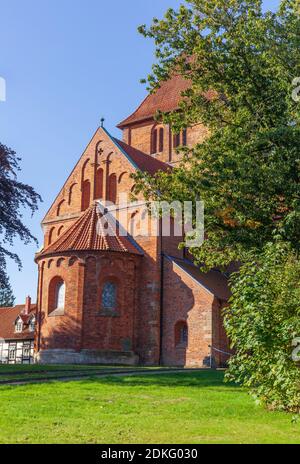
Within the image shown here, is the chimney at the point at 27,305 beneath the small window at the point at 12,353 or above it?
above

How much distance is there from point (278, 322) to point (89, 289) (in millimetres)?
18039

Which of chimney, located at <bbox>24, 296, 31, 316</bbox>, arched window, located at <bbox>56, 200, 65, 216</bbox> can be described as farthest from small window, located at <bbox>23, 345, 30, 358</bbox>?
arched window, located at <bbox>56, 200, 65, 216</bbox>

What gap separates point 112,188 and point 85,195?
82.8 inches

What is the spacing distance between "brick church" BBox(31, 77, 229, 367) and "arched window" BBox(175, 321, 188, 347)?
0.16 feet

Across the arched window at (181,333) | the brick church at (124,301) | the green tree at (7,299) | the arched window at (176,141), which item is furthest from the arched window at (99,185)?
the green tree at (7,299)

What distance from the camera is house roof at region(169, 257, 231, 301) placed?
91.6 feet

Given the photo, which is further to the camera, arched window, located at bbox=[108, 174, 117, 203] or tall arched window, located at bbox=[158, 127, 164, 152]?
tall arched window, located at bbox=[158, 127, 164, 152]

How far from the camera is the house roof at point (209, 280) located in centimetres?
2792

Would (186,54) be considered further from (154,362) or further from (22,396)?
(154,362)

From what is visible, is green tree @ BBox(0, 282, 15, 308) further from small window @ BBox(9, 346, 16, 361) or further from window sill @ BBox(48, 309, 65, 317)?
window sill @ BBox(48, 309, 65, 317)

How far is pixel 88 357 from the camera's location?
26359mm

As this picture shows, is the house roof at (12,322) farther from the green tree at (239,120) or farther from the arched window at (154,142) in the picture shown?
the green tree at (239,120)

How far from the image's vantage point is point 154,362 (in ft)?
91.0

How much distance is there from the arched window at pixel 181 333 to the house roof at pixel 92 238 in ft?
14.2
